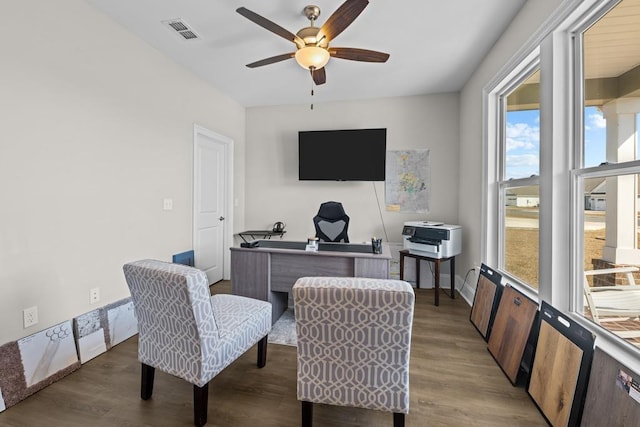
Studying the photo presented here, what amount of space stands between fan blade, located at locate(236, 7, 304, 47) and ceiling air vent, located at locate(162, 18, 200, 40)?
2.85 feet

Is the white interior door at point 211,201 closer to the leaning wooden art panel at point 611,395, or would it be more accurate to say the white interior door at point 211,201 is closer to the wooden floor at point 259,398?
the wooden floor at point 259,398

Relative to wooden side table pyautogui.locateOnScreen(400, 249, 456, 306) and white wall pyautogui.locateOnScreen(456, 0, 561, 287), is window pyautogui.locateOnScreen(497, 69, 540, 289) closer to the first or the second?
white wall pyautogui.locateOnScreen(456, 0, 561, 287)

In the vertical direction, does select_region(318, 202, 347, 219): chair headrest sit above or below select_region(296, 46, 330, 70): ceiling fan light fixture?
below

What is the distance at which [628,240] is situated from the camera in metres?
1.41

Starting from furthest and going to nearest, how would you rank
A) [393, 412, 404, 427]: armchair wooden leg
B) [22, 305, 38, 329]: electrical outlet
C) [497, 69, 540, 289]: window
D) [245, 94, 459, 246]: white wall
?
1. [245, 94, 459, 246]: white wall
2. [497, 69, 540, 289]: window
3. [22, 305, 38, 329]: electrical outlet
4. [393, 412, 404, 427]: armchair wooden leg

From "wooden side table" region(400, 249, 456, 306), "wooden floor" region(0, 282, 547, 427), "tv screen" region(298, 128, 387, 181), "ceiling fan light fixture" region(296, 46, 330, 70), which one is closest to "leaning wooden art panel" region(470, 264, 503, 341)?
"wooden floor" region(0, 282, 547, 427)

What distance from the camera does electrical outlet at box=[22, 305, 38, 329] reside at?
6.06ft

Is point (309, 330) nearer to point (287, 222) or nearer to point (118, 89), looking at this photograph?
point (118, 89)

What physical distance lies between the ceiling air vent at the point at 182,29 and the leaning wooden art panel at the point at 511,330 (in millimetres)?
3465

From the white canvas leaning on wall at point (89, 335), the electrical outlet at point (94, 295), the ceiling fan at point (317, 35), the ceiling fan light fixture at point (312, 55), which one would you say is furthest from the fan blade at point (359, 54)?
the white canvas leaning on wall at point (89, 335)

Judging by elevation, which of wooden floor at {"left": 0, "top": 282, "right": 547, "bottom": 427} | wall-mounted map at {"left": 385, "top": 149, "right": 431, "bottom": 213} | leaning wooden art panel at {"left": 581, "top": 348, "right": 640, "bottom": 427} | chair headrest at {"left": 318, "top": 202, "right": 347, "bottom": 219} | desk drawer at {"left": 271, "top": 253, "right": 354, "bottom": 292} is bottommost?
wooden floor at {"left": 0, "top": 282, "right": 547, "bottom": 427}

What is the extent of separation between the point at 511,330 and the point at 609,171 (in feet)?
3.97

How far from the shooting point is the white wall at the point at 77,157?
1783mm

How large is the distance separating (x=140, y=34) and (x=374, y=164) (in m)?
2.96
